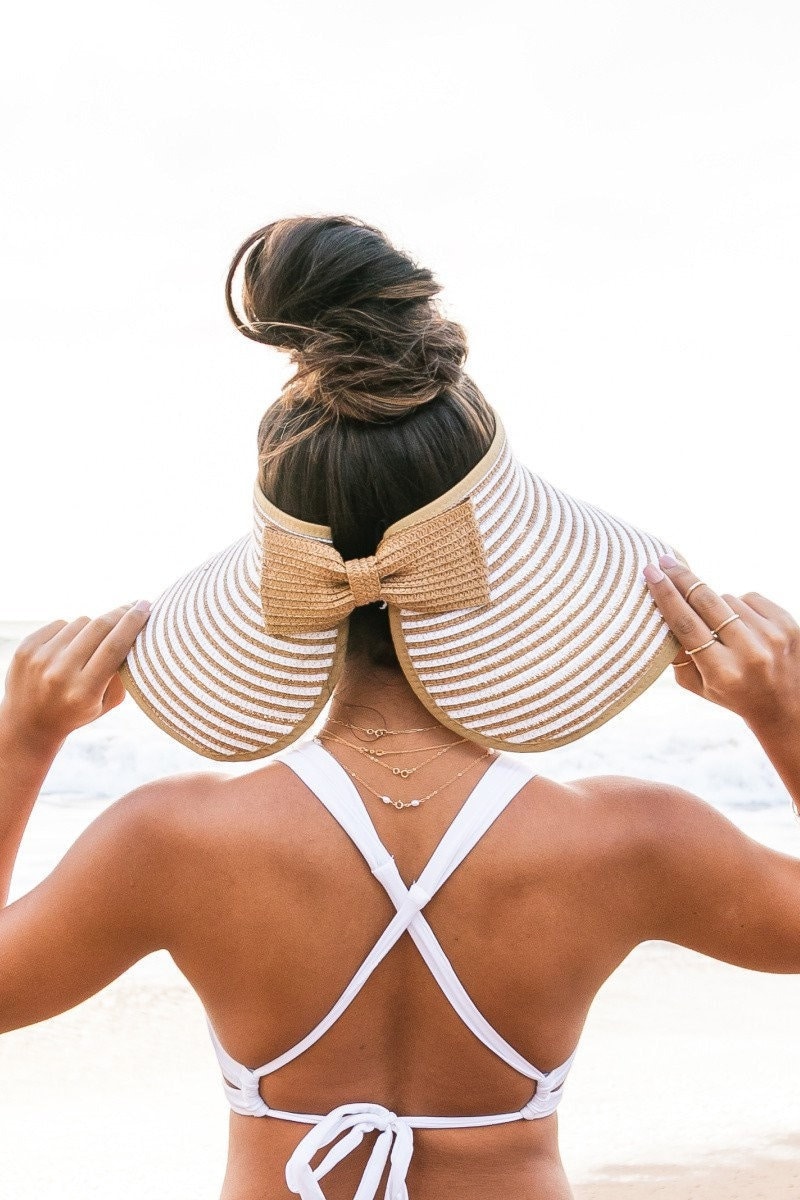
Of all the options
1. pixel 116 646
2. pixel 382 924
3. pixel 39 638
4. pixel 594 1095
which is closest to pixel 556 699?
pixel 382 924

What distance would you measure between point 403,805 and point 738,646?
0.43m

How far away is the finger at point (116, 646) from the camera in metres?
1.46

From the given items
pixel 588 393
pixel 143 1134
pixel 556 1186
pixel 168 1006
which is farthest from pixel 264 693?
pixel 588 393

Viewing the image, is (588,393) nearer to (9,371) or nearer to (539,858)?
(9,371)

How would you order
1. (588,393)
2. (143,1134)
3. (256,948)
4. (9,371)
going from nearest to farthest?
(256,948)
(143,1134)
(588,393)
(9,371)

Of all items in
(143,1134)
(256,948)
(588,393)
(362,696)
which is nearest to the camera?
(256,948)

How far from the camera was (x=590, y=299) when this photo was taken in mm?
15172

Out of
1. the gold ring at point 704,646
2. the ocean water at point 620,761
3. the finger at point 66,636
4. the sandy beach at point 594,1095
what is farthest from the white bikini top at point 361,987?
the ocean water at point 620,761

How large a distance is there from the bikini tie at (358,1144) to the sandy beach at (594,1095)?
8.29 ft

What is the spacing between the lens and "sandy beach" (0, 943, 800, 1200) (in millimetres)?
3693

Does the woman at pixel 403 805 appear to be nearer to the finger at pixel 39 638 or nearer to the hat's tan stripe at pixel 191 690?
the hat's tan stripe at pixel 191 690

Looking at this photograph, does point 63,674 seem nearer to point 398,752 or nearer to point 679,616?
point 398,752

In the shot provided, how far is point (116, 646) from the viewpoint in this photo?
1.47 meters

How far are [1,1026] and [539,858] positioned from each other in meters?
0.66
